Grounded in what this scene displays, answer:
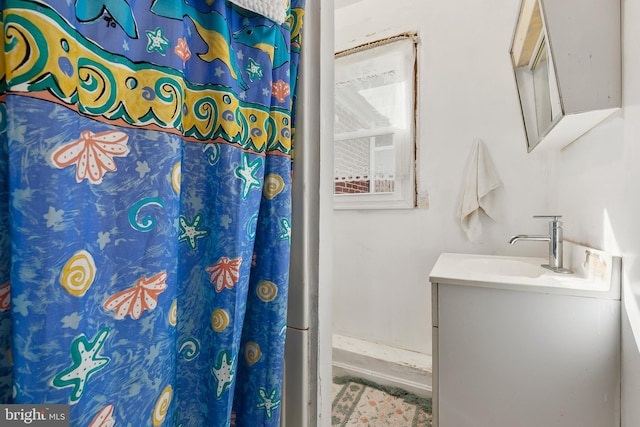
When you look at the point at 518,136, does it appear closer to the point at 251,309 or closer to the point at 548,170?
the point at 548,170

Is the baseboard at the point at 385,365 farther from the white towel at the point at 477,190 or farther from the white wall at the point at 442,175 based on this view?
the white towel at the point at 477,190

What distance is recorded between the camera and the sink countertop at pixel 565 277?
2.82 ft

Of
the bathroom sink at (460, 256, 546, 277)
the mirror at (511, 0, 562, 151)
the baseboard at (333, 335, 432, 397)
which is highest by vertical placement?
the mirror at (511, 0, 562, 151)

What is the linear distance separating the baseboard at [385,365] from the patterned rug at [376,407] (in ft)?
0.13

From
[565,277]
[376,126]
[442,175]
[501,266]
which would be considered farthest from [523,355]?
[376,126]

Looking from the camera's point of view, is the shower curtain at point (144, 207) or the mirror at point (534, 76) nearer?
the shower curtain at point (144, 207)

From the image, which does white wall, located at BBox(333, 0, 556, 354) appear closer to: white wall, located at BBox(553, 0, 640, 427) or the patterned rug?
the patterned rug

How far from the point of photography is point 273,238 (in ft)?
1.86

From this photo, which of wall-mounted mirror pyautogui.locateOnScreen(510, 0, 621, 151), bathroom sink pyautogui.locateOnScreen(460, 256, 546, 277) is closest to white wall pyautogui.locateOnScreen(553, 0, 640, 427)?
wall-mounted mirror pyautogui.locateOnScreen(510, 0, 621, 151)

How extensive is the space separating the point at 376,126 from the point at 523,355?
147cm

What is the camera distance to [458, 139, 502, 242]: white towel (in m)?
1.58

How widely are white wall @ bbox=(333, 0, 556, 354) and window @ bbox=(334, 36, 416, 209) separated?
7 centimetres

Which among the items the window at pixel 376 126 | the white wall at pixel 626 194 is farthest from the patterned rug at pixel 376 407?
the window at pixel 376 126

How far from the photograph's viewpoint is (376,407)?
152 cm
